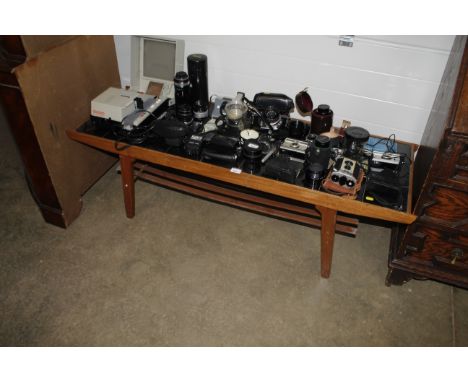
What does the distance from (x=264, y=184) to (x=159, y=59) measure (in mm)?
1124

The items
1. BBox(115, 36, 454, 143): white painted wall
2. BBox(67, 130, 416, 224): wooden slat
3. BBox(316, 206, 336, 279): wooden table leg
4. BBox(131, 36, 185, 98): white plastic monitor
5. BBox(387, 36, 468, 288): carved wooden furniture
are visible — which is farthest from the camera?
BBox(131, 36, 185, 98): white plastic monitor

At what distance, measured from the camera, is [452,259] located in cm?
177

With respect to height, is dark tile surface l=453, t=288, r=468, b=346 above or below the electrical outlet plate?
below

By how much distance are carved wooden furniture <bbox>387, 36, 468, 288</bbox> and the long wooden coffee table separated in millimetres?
117

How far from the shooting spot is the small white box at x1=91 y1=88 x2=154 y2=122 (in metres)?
2.08

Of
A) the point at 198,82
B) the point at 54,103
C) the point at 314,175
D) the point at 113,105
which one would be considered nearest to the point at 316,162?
the point at 314,175

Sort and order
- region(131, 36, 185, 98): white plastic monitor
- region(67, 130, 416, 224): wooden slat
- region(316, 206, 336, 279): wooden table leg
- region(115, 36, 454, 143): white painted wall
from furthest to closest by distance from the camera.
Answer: region(131, 36, 185, 98): white plastic monitor → region(115, 36, 454, 143): white painted wall → region(316, 206, 336, 279): wooden table leg → region(67, 130, 416, 224): wooden slat

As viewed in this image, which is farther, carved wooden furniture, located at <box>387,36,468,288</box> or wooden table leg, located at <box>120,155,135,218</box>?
wooden table leg, located at <box>120,155,135,218</box>

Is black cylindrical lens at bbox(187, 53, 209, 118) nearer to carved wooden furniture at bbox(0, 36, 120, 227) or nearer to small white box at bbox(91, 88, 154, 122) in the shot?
small white box at bbox(91, 88, 154, 122)

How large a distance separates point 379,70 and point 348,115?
0.32 meters

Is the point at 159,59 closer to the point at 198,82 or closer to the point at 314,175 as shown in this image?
the point at 198,82

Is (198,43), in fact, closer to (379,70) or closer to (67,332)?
(379,70)

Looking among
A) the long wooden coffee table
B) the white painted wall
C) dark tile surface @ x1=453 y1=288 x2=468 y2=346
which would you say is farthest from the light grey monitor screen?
dark tile surface @ x1=453 y1=288 x2=468 y2=346

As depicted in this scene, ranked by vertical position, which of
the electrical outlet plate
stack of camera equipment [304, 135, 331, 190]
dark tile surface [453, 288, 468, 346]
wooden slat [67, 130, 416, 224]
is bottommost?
dark tile surface [453, 288, 468, 346]
